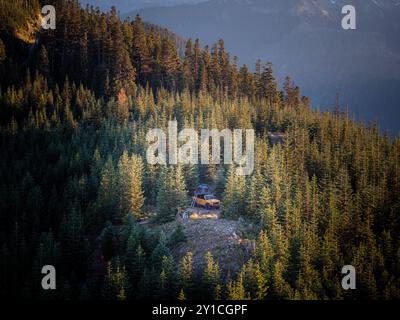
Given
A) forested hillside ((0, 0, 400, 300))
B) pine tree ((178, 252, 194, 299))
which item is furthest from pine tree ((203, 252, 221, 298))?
pine tree ((178, 252, 194, 299))

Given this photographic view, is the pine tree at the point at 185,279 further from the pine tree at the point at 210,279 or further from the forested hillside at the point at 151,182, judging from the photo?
the pine tree at the point at 210,279

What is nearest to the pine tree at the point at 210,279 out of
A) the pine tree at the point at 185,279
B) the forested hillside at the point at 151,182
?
the forested hillside at the point at 151,182

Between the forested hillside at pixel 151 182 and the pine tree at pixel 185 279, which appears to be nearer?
the pine tree at pixel 185 279

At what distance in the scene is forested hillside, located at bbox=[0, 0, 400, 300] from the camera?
37781 millimetres

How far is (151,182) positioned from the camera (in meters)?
58.1

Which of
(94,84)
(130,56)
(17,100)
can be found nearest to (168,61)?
(130,56)

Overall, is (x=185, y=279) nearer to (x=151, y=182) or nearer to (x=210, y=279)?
(x=210, y=279)

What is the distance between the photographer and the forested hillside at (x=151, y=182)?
37781 mm

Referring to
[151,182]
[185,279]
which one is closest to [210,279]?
[185,279]

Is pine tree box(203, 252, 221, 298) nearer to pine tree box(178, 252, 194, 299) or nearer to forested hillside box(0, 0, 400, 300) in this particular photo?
forested hillside box(0, 0, 400, 300)

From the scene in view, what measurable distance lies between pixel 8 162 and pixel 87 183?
16.9m

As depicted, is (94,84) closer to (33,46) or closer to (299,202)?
(33,46)

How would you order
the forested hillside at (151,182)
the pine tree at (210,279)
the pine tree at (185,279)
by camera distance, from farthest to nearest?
1. the forested hillside at (151,182)
2. the pine tree at (185,279)
3. the pine tree at (210,279)

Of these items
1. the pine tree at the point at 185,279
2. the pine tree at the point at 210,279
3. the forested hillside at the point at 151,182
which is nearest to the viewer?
the pine tree at the point at 210,279
